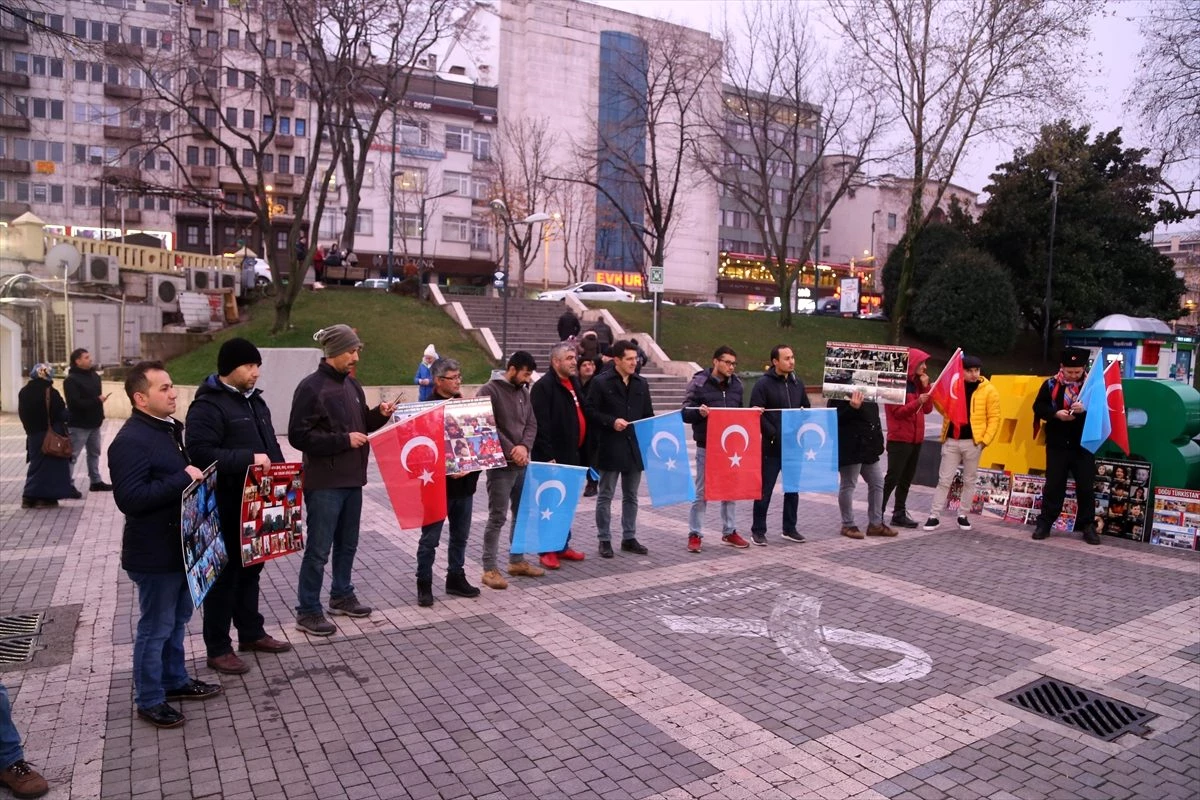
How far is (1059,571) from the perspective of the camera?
26.3 feet

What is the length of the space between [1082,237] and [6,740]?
35.1m

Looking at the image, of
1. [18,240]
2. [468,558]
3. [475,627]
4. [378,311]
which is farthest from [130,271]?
[475,627]

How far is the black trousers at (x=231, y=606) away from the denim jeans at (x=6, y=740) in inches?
54.2

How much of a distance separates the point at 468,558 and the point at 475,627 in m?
2.03

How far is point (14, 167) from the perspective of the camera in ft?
195

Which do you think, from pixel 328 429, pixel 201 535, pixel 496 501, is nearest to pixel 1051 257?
pixel 496 501

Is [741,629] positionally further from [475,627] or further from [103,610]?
[103,610]

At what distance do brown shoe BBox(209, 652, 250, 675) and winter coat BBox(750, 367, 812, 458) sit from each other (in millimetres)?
5389

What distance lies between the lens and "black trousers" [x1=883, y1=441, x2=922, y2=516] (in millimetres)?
9758

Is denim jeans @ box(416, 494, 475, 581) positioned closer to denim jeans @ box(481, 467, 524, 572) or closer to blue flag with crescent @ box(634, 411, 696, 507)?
denim jeans @ box(481, 467, 524, 572)

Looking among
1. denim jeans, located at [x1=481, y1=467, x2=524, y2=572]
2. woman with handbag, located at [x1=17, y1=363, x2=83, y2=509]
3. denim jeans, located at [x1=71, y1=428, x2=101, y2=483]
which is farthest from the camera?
denim jeans, located at [x1=71, y1=428, x2=101, y2=483]

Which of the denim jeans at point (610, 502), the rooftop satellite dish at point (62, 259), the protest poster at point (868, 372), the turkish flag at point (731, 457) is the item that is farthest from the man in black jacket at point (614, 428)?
the rooftop satellite dish at point (62, 259)

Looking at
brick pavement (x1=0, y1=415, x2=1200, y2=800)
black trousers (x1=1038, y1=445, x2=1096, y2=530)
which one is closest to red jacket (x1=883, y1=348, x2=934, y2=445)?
black trousers (x1=1038, y1=445, x2=1096, y2=530)

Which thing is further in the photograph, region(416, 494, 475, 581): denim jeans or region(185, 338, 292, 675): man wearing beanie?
region(416, 494, 475, 581): denim jeans
